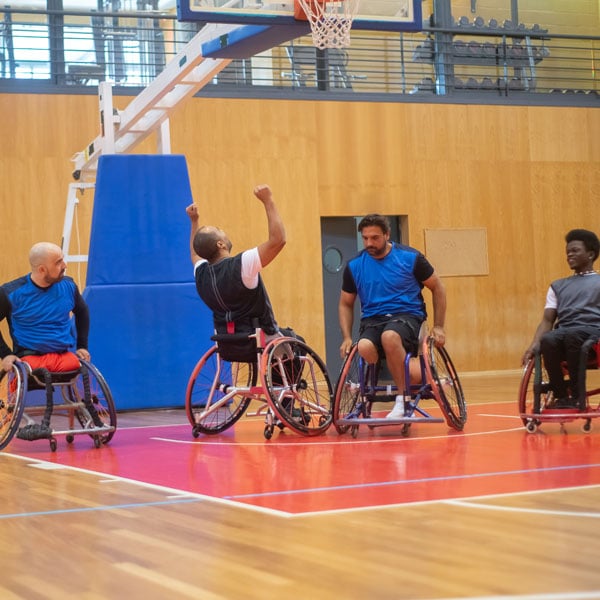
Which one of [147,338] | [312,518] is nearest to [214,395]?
[147,338]

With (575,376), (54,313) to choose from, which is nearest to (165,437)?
(54,313)

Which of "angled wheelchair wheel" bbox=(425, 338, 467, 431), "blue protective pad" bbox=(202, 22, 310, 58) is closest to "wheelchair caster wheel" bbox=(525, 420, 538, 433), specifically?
"angled wheelchair wheel" bbox=(425, 338, 467, 431)

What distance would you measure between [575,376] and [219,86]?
5708 mm

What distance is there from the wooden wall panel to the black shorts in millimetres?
4526

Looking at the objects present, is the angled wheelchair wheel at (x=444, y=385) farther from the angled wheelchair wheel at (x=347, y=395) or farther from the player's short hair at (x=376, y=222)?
the player's short hair at (x=376, y=222)

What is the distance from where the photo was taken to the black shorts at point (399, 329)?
531 cm

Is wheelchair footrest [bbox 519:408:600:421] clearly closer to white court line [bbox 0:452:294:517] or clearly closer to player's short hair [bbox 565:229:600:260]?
player's short hair [bbox 565:229:600:260]

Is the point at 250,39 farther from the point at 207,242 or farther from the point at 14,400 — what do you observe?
the point at 14,400

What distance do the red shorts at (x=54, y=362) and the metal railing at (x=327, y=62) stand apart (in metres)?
4.18

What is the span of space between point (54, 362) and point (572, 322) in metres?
2.44

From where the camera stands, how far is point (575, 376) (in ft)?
16.8

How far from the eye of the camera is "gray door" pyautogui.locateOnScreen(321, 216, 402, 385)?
410 inches

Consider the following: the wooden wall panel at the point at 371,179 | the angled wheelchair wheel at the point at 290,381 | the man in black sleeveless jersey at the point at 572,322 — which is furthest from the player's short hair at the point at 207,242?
the wooden wall panel at the point at 371,179

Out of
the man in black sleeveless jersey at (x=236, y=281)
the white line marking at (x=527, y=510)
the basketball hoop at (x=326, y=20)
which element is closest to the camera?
the white line marking at (x=527, y=510)
